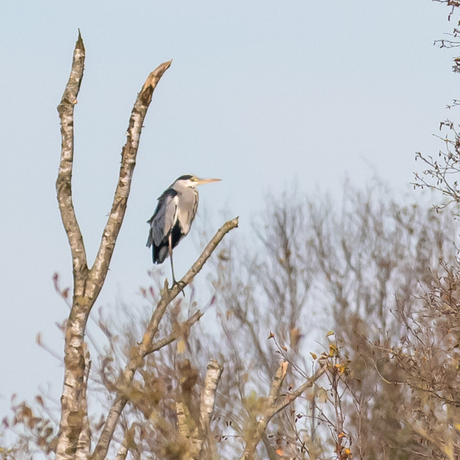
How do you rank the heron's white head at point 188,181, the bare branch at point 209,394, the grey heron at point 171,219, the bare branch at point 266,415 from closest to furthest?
1. the bare branch at point 266,415
2. the bare branch at point 209,394
3. the grey heron at point 171,219
4. the heron's white head at point 188,181

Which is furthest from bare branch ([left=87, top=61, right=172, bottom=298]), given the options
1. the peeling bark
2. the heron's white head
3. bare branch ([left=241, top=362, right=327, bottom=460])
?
the heron's white head

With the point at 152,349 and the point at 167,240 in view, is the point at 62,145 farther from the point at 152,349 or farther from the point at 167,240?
the point at 167,240

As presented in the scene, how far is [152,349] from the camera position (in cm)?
449

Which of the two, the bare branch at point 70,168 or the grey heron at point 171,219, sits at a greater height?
the grey heron at point 171,219

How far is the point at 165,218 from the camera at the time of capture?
9.64m

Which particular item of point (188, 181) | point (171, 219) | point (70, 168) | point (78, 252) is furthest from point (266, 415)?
point (188, 181)

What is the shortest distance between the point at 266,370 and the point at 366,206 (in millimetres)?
4737

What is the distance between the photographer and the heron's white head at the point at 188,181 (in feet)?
34.0

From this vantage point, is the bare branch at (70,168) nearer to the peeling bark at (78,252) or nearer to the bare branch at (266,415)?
the peeling bark at (78,252)

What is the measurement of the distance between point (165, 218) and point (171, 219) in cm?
9

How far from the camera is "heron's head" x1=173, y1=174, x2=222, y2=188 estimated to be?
1038cm

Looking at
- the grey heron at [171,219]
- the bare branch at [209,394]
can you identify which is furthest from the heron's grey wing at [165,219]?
the bare branch at [209,394]

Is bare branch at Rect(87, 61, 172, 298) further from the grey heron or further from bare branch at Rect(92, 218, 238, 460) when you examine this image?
the grey heron

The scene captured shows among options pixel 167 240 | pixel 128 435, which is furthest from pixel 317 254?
pixel 128 435
